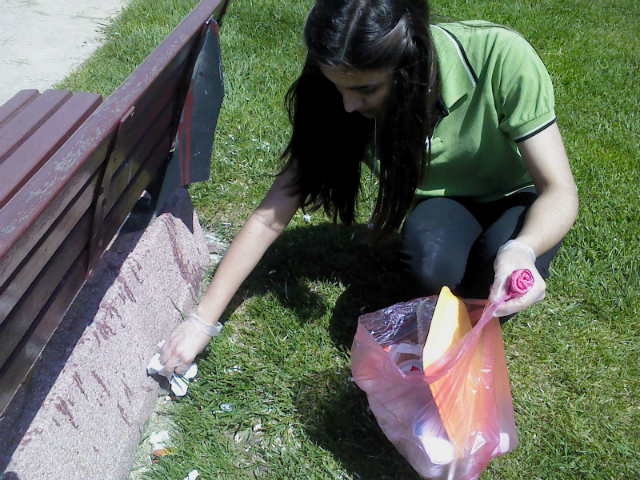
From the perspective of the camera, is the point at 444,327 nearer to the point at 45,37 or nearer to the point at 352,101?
the point at 352,101

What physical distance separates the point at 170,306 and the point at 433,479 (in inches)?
42.7

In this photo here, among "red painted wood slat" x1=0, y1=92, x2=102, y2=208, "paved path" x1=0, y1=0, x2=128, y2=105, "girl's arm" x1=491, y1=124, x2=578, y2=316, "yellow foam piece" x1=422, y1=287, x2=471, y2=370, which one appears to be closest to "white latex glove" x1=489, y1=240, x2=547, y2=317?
"girl's arm" x1=491, y1=124, x2=578, y2=316

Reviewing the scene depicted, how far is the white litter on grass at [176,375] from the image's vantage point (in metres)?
1.89

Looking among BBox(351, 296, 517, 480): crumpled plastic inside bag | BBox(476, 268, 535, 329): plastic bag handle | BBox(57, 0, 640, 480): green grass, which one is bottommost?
BBox(57, 0, 640, 480): green grass

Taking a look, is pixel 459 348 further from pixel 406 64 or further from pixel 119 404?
pixel 119 404

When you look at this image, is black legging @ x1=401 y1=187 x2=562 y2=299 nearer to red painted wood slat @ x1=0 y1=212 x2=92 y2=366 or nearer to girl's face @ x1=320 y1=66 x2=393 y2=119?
girl's face @ x1=320 y1=66 x2=393 y2=119

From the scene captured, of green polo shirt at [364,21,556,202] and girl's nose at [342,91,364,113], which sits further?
green polo shirt at [364,21,556,202]

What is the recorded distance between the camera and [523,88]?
1.64 m

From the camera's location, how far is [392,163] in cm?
169

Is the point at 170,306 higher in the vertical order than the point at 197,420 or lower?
higher

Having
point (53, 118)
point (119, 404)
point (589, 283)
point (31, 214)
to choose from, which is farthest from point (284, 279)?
point (31, 214)

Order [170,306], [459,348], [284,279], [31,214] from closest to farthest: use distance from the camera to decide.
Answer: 1. [31,214]
2. [459,348]
3. [170,306]
4. [284,279]

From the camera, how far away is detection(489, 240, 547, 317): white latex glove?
1.36 m

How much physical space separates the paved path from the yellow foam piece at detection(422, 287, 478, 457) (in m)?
3.15
